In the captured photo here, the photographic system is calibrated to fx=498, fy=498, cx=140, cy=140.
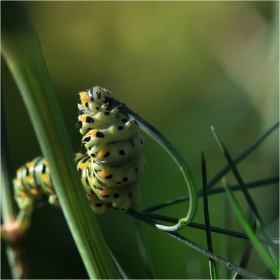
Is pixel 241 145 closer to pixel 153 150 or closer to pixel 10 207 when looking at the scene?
pixel 153 150

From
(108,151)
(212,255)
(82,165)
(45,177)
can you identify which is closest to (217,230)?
(212,255)

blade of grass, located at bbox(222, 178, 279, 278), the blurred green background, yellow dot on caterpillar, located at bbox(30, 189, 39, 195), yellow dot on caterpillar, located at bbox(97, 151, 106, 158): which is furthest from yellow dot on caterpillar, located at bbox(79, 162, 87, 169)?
the blurred green background

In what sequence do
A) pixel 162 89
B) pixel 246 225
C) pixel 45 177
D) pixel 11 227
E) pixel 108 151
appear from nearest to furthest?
pixel 246 225 → pixel 108 151 → pixel 11 227 → pixel 45 177 → pixel 162 89

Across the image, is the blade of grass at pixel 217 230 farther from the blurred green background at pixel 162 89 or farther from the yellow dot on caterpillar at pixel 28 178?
the blurred green background at pixel 162 89

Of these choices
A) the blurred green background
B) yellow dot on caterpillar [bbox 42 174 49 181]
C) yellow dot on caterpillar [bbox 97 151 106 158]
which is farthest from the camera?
the blurred green background

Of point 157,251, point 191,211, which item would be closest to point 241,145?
point 157,251

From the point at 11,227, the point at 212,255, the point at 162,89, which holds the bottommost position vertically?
the point at 212,255

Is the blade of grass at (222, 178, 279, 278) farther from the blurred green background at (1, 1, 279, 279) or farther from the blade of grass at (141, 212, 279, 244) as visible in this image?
the blurred green background at (1, 1, 279, 279)

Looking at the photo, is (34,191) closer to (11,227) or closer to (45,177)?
(45,177)

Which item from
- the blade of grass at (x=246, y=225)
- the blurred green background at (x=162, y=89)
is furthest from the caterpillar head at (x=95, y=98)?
the blurred green background at (x=162, y=89)
